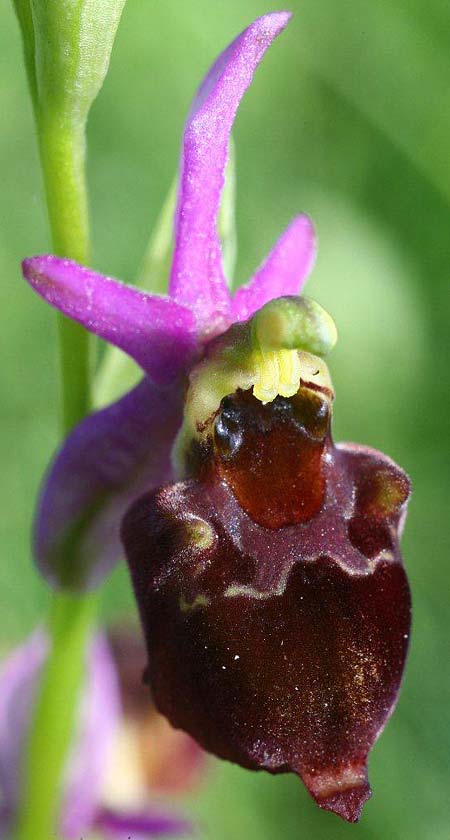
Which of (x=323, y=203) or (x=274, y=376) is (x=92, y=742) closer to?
(x=274, y=376)

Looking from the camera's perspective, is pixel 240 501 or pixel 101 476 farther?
pixel 101 476

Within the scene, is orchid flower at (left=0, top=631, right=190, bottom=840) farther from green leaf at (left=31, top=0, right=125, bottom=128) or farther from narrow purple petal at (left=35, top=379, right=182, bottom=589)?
green leaf at (left=31, top=0, right=125, bottom=128)

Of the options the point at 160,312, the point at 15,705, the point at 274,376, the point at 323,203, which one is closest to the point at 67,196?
the point at 160,312

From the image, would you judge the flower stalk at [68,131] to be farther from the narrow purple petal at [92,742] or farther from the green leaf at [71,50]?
the narrow purple petal at [92,742]

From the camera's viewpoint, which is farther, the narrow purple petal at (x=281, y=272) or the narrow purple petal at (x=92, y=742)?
the narrow purple petal at (x=92, y=742)

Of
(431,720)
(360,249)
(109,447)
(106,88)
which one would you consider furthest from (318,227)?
(109,447)

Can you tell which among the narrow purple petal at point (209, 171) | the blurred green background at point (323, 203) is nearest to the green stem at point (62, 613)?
the narrow purple petal at point (209, 171)
